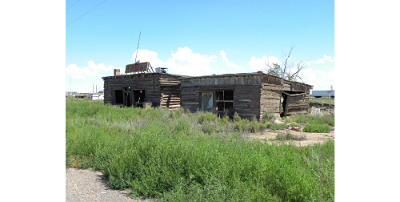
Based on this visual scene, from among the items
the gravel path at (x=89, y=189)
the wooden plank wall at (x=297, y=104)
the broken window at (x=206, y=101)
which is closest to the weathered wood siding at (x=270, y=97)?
the wooden plank wall at (x=297, y=104)

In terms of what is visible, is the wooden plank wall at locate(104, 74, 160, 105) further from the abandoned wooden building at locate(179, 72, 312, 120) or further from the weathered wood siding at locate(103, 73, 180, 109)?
the abandoned wooden building at locate(179, 72, 312, 120)

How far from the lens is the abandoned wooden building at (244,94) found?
13930 mm

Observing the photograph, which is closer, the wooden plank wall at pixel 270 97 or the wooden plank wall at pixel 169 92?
the wooden plank wall at pixel 270 97

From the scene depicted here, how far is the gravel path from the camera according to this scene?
12.4 ft

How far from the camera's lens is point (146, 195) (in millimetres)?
3799

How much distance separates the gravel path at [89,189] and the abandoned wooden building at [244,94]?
1081 centimetres

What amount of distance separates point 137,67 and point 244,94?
12.1 m

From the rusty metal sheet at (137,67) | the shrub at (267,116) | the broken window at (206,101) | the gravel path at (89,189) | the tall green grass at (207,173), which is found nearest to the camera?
the tall green grass at (207,173)

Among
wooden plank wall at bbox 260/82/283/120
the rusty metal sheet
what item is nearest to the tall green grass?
wooden plank wall at bbox 260/82/283/120

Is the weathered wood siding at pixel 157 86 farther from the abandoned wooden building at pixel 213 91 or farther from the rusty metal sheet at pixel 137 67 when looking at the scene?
the rusty metal sheet at pixel 137 67

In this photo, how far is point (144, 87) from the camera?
66.1ft

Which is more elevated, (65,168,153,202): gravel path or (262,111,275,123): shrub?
(262,111,275,123): shrub

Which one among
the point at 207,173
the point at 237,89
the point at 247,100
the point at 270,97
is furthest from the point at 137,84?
the point at 207,173
